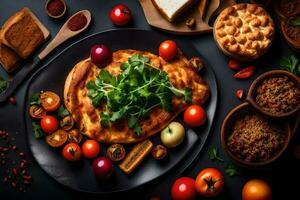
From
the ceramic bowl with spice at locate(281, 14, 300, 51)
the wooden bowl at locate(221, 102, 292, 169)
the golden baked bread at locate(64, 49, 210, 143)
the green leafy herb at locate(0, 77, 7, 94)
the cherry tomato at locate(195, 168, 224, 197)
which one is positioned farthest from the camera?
the green leafy herb at locate(0, 77, 7, 94)

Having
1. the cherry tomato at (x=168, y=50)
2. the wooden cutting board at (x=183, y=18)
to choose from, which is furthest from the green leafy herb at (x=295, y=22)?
the cherry tomato at (x=168, y=50)

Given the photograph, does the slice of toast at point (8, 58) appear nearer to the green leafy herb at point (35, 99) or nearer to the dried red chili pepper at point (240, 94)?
the green leafy herb at point (35, 99)

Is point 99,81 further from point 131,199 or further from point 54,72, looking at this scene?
point 131,199

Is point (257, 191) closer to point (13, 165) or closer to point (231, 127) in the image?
point (231, 127)

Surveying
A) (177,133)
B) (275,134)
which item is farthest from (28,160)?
(275,134)

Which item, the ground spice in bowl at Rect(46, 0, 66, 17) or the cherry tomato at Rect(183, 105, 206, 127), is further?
the ground spice in bowl at Rect(46, 0, 66, 17)

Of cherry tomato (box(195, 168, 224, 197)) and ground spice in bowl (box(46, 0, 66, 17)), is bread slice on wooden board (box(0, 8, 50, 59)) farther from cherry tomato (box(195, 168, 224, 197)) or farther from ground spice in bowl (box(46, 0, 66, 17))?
cherry tomato (box(195, 168, 224, 197))

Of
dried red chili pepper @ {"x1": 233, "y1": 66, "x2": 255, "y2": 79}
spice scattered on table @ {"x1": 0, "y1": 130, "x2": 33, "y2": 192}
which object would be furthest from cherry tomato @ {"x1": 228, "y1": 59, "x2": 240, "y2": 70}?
spice scattered on table @ {"x1": 0, "y1": 130, "x2": 33, "y2": 192}
